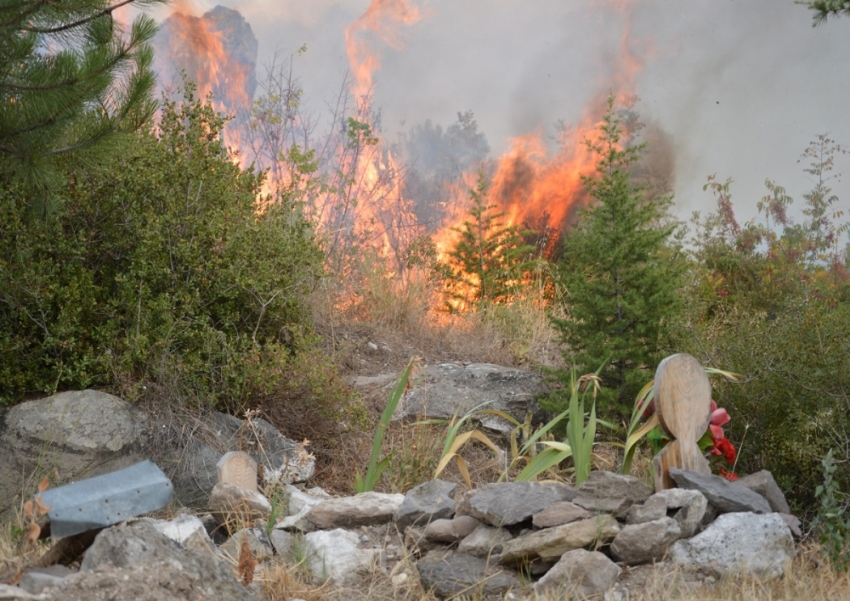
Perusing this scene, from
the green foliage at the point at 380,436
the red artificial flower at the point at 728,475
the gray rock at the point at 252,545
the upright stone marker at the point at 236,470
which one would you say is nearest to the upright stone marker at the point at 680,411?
the red artificial flower at the point at 728,475

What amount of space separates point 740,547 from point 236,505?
75.9 inches

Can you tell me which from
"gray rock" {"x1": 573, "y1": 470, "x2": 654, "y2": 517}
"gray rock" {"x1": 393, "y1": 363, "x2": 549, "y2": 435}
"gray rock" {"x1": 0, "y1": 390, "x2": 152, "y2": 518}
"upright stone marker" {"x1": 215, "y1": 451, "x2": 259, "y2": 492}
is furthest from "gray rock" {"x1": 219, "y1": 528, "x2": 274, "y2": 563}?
"gray rock" {"x1": 393, "y1": 363, "x2": 549, "y2": 435}

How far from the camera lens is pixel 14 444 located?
393 centimetres

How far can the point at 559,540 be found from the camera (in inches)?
106

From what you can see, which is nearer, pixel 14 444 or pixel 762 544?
pixel 762 544

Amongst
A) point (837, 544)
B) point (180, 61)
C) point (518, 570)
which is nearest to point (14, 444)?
point (518, 570)

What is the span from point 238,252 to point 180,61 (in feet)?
28.2

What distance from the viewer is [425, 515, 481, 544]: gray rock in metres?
2.96

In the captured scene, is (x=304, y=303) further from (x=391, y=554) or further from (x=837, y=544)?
(x=837, y=544)

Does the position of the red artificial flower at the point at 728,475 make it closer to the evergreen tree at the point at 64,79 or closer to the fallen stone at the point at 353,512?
the fallen stone at the point at 353,512

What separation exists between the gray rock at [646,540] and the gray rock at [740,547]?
0.16 feet

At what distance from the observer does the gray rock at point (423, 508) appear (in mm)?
3084

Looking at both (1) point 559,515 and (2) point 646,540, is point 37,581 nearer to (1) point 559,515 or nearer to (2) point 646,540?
(1) point 559,515

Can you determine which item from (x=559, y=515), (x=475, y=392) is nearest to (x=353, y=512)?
(x=559, y=515)
